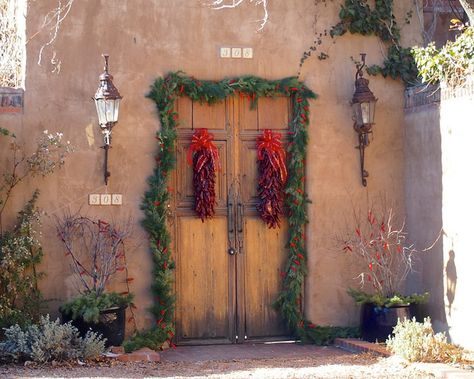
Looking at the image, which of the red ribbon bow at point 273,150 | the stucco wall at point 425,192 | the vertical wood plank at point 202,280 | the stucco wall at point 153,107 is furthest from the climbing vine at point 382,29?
the vertical wood plank at point 202,280

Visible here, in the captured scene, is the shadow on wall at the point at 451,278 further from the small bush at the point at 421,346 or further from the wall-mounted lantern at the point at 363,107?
the wall-mounted lantern at the point at 363,107

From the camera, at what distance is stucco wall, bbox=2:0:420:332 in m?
8.91

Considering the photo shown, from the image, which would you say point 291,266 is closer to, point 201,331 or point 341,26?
point 201,331

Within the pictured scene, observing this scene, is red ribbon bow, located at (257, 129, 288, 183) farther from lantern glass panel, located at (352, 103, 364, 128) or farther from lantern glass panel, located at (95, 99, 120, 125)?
lantern glass panel, located at (95, 99, 120, 125)

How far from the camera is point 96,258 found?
29.0 feet

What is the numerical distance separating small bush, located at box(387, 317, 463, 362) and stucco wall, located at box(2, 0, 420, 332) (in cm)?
165

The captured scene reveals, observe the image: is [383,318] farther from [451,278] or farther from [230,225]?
[230,225]

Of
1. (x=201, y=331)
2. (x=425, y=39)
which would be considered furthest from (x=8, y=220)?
(x=425, y=39)

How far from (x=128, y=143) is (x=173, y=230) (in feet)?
3.49

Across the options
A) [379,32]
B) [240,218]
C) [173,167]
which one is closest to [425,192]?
[379,32]

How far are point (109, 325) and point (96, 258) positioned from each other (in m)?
0.83

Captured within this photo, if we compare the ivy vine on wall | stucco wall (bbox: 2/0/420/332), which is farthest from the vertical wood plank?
the ivy vine on wall

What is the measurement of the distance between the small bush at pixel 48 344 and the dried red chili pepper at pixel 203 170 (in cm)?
194

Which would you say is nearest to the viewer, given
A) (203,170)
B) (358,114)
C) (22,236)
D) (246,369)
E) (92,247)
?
(246,369)
